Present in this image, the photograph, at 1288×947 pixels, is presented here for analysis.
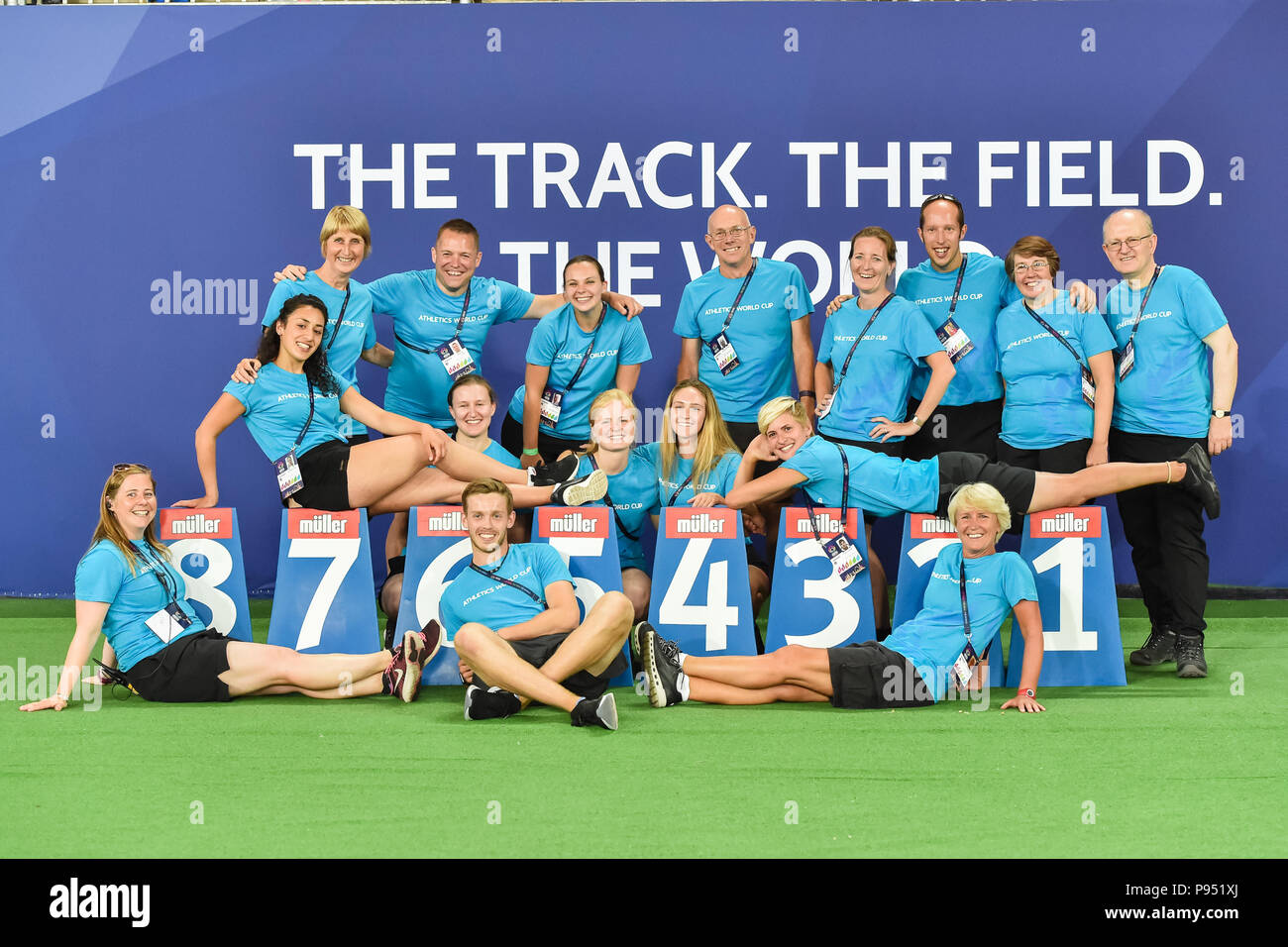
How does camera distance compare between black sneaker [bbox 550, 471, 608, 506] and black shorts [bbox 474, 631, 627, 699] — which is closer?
black shorts [bbox 474, 631, 627, 699]

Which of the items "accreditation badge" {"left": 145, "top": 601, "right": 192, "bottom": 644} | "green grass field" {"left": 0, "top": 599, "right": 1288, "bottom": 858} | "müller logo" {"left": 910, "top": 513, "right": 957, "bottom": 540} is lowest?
"green grass field" {"left": 0, "top": 599, "right": 1288, "bottom": 858}

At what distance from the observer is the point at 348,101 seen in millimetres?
6195

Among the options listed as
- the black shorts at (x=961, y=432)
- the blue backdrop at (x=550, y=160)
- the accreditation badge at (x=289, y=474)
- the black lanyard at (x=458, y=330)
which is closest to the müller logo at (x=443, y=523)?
the accreditation badge at (x=289, y=474)

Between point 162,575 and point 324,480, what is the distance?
721 mm

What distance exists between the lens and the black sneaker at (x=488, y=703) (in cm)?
399

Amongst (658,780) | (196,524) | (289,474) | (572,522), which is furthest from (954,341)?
(196,524)

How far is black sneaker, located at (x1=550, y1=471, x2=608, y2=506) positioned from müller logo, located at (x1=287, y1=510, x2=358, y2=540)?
0.77 m

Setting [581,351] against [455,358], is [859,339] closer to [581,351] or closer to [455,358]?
[581,351]

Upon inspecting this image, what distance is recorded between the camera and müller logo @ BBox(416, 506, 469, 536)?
4629 millimetres

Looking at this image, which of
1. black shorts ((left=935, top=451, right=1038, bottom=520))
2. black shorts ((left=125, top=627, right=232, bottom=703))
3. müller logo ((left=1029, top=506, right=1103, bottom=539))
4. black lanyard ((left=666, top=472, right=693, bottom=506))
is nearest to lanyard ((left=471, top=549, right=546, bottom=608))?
black lanyard ((left=666, top=472, right=693, bottom=506))

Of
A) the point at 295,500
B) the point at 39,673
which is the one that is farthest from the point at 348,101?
the point at 39,673

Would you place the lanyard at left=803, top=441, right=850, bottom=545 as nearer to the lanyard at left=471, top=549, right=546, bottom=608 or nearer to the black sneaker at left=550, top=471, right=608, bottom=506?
the black sneaker at left=550, top=471, right=608, bottom=506

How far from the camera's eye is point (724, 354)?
17.4ft

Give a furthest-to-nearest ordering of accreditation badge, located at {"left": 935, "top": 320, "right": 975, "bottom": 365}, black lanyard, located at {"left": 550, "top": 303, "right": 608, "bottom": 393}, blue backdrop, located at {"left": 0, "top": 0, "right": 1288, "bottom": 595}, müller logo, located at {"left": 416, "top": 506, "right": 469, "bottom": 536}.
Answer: blue backdrop, located at {"left": 0, "top": 0, "right": 1288, "bottom": 595} < black lanyard, located at {"left": 550, "top": 303, "right": 608, "bottom": 393} < accreditation badge, located at {"left": 935, "top": 320, "right": 975, "bottom": 365} < müller logo, located at {"left": 416, "top": 506, "right": 469, "bottom": 536}
